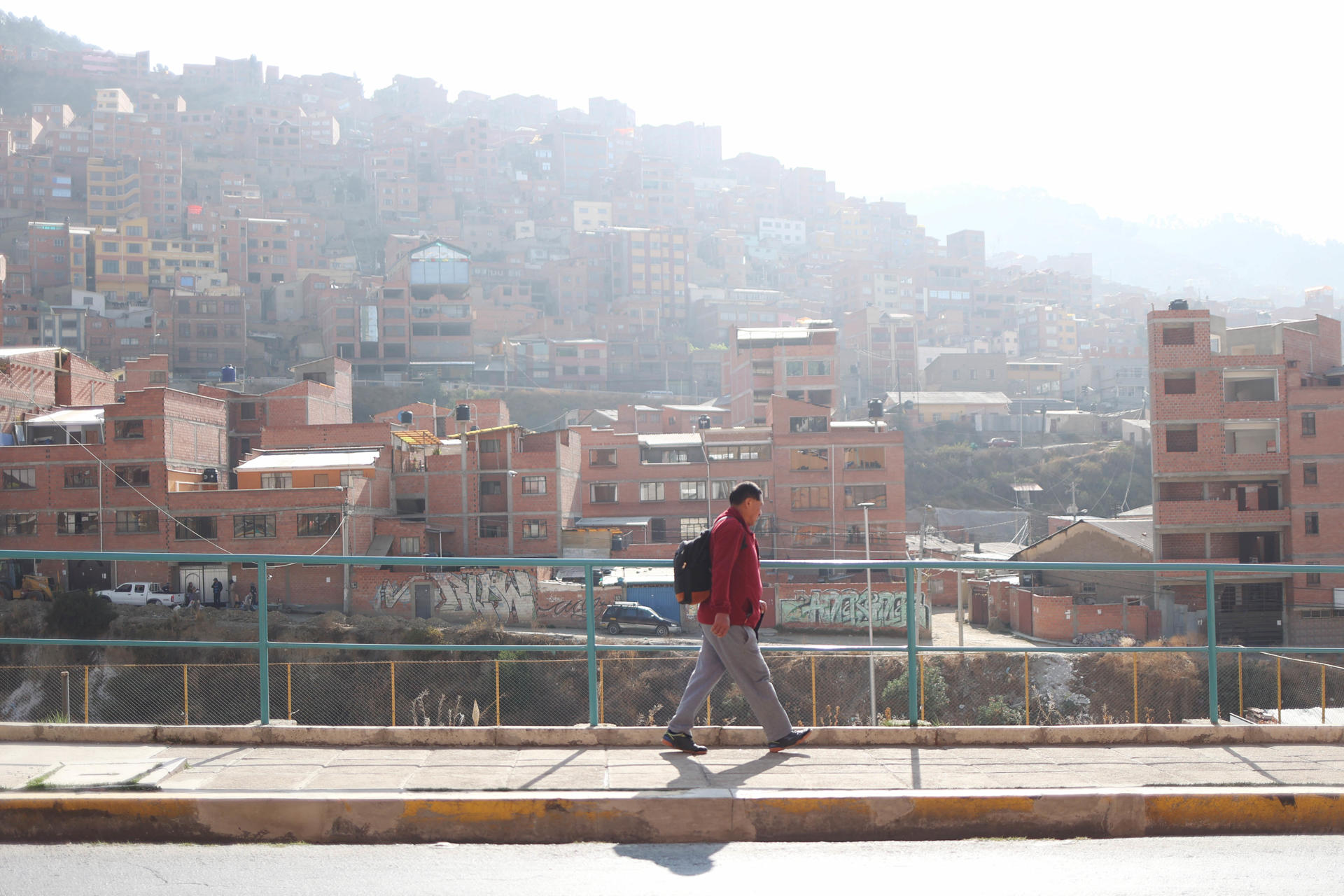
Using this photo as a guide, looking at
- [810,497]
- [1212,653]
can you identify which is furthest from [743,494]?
[810,497]

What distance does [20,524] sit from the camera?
4366 cm

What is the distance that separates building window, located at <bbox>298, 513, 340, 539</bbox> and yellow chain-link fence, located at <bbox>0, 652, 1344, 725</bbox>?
12269 mm

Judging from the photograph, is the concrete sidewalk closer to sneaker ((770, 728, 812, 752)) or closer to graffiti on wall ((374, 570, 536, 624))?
sneaker ((770, 728, 812, 752))

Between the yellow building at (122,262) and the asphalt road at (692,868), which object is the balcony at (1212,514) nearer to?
the asphalt road at (692,868)

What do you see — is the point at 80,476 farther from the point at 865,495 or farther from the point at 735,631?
the point at 735,631

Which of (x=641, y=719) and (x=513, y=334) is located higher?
(x=513, y=334)

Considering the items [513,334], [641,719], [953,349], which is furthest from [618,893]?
Answer: [953,349]

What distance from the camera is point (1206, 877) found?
4.44 metres

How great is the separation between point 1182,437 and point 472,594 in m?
32.1

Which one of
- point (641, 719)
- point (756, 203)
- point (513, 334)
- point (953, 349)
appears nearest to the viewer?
point (641, 719)

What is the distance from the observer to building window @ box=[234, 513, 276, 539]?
42219 millimetres

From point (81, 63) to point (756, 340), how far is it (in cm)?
14707

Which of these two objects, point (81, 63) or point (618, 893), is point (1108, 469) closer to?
point (618, 893)

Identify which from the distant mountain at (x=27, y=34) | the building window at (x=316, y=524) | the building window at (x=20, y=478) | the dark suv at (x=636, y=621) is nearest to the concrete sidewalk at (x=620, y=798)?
the dark suv at (x=636, y=621)
